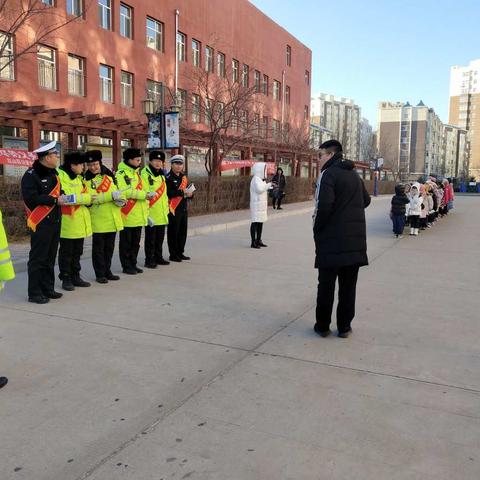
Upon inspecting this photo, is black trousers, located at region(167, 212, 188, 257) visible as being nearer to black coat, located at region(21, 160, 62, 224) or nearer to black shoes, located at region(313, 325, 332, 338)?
black coat, located at region(21, 160, 62, 224)

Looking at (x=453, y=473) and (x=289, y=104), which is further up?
(x=289, y=104)

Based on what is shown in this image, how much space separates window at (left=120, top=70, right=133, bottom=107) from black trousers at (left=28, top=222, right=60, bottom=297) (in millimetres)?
20396

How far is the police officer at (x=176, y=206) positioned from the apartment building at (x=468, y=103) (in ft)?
502

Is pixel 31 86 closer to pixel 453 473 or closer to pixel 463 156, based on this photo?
pixel 453 473

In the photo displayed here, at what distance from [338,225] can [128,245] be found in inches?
163

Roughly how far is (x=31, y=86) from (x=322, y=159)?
60.3ft

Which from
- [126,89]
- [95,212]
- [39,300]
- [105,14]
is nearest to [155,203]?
[95,212]

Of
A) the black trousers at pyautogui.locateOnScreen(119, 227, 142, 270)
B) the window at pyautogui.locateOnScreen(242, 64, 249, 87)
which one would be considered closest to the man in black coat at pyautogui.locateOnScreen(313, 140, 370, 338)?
the black trousers at pyautogui.locateOnScreen(119, 227, 142, 270)

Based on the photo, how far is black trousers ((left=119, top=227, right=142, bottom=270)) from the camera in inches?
311

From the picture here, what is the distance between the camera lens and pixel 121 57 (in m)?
24.9

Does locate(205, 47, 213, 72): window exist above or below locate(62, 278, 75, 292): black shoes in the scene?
above

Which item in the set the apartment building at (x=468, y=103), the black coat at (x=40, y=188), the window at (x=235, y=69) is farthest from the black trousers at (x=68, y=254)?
the apartment building at (x=468, y=103)

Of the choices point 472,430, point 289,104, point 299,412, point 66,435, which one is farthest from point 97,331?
point 289,104

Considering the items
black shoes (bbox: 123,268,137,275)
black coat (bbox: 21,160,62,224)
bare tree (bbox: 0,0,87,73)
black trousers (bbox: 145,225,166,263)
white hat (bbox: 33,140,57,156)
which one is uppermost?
bare tree (bbox: 0,0,87,73)
